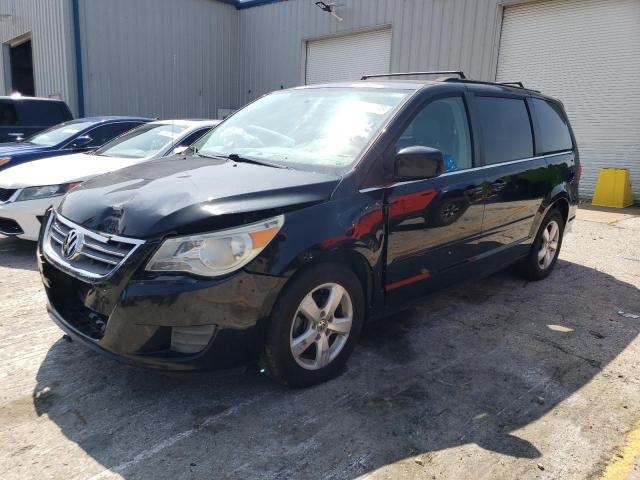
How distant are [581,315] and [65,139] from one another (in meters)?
6.59

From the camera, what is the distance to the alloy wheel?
2.83 m

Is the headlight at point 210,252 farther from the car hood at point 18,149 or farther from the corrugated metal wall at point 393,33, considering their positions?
the corrugated metal wall at point 393,33

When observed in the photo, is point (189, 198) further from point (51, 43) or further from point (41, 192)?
point (51, 43)

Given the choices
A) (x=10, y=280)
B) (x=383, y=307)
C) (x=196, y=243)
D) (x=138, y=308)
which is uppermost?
(x=196, y=243)

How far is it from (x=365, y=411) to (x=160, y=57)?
15.8m

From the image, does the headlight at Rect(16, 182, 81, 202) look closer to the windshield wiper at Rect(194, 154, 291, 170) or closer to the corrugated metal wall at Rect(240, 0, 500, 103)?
the windshield wiper at Rect(194, 154, 291, 170)

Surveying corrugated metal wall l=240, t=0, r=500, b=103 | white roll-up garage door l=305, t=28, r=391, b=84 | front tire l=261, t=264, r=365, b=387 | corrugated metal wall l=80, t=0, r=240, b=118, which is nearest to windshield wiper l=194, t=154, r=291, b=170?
front tire l=261, t=264, r=365, b=387

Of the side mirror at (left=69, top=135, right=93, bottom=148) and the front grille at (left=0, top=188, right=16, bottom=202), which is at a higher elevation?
the side mirror at (left=69, top=135, right=93, bottom=148)

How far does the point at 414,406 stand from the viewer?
290cm

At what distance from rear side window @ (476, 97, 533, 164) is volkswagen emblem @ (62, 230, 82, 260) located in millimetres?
2887

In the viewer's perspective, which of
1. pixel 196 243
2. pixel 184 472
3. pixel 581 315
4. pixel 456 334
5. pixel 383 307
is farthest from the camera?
pixel 581 315

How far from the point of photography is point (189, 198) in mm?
2639

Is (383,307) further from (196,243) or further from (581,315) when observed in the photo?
(581,315)

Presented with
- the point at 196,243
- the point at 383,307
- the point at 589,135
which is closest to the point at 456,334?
the point at 383,307
